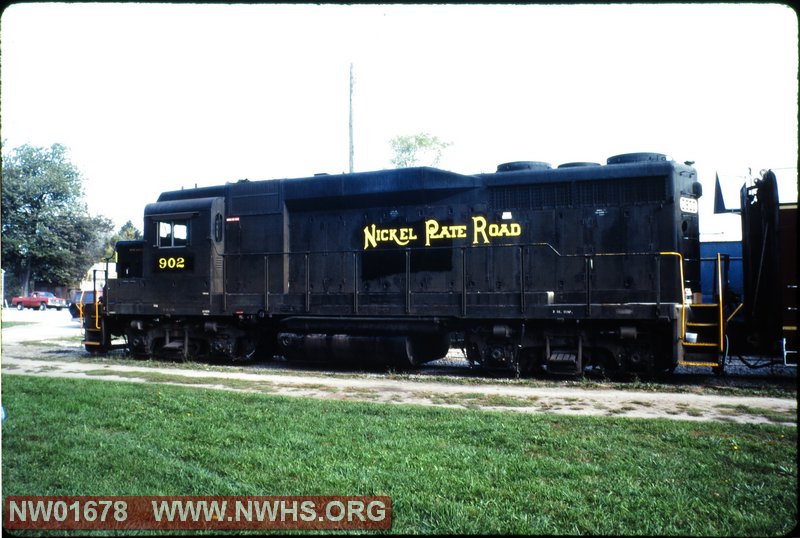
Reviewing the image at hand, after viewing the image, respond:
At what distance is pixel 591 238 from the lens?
473 inches

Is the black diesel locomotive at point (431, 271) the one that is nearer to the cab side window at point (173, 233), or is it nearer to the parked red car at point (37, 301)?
the cab side window at point (173, 233)

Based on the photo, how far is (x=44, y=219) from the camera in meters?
50.1

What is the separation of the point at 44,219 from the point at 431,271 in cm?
4833

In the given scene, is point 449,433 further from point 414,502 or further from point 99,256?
point 99,256

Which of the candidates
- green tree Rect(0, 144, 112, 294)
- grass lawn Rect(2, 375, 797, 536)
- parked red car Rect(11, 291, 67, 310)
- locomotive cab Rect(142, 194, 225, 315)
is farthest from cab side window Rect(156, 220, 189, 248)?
parked red car Rect(11, 291, 67, 310)

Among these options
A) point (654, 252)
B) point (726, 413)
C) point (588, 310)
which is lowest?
point (726, 413)

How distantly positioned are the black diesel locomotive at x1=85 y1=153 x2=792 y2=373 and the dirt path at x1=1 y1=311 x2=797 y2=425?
149 cm

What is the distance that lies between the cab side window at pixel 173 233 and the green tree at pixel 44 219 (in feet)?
113

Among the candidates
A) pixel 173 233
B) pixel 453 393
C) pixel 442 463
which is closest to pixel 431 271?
pixel 453 393

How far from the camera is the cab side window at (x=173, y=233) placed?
15.3 metres

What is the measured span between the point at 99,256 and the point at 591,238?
239ft

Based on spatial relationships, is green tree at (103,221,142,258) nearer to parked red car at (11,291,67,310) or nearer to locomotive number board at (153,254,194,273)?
parked red car at (11,291,67,310)

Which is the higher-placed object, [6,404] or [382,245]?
[382,245]

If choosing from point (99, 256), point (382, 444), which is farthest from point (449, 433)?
point (99, 256)
